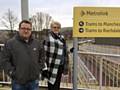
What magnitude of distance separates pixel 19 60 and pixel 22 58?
5 centimetres

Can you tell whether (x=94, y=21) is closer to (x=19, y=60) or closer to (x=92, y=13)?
(x=92, y=13)

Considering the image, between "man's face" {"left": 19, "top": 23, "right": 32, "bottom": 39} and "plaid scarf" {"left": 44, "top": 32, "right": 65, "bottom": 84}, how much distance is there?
877 mm

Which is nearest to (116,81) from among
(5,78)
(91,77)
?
(91,77)

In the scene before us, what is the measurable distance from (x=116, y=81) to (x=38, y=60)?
442 cm

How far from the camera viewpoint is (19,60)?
181 inches

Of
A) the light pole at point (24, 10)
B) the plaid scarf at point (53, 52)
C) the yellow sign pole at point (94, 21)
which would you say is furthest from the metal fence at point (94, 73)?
the light pole at point (24, 10)

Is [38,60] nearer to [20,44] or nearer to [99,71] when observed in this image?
[20,44]

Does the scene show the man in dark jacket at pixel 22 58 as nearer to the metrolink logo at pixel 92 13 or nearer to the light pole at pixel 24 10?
the light pole at pixel 24 10

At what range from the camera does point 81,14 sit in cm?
561

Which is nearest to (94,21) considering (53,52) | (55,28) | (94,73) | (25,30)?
(55,28)

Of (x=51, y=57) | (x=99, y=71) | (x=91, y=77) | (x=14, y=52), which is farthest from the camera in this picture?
(x=91, y=77)

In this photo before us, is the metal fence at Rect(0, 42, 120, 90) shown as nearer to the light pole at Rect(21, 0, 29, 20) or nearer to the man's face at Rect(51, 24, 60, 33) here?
the man's face at Rect(51, 24, 60, 33)

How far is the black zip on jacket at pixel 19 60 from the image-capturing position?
4.59m

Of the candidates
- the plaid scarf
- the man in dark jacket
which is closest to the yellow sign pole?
the plaid scarf
